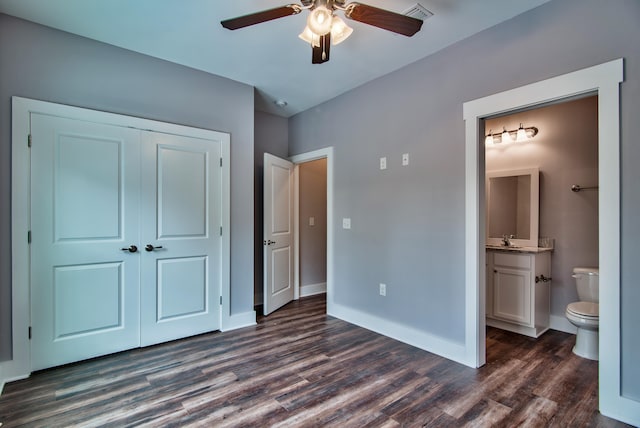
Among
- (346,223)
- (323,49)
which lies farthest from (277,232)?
(323,49)

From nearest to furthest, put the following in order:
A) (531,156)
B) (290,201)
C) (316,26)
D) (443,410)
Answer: (316,26)
(443,410)
(531,156)
(290,201)

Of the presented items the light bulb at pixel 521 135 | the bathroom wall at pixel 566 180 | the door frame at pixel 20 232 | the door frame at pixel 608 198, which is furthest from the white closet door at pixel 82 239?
the bathroom wall at pixel 566 180

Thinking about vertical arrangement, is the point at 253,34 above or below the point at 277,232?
above

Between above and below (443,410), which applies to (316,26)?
above

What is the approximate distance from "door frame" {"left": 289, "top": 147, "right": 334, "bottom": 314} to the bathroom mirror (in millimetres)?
1926

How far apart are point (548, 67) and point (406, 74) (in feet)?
4.00

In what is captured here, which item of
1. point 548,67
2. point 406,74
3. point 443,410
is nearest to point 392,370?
point 443,410

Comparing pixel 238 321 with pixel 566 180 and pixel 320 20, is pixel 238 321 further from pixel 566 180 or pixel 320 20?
pixel 566 180

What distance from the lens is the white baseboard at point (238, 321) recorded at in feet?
11.1

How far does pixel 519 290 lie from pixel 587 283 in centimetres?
57

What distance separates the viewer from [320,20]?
1834 millimetres

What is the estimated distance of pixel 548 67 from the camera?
86.6 inches

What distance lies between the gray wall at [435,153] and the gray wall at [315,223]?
2.88ft

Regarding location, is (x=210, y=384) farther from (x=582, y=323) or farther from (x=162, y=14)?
(x=582, y=323)
